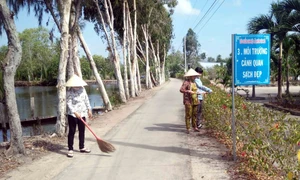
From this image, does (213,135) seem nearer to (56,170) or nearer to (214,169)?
(214,169)

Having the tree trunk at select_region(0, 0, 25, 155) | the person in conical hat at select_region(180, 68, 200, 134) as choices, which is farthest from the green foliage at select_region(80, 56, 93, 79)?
the tree trunk at select_region(0, 0, 25, 155)

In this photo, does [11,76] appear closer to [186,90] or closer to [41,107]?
[186,90]

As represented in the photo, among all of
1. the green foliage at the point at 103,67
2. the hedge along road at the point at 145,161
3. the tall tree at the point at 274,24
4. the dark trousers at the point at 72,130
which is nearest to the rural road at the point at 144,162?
the hedge along road at the point at 145,161

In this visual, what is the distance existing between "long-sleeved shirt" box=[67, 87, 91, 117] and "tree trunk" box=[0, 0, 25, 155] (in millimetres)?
1113

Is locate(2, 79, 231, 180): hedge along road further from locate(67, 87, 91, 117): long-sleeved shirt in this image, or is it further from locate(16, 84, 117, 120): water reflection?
locate(16, 84, 117, 120): water reflection

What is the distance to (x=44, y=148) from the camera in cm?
728

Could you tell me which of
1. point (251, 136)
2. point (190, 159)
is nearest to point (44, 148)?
point (190, 159)

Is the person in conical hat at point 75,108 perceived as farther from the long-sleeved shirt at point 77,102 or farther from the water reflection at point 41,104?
the water reflection at point 41,104

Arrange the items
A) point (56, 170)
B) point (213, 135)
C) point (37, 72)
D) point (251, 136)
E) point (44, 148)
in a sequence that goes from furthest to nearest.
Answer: point (37, 72) → point (213, 135) → point (44, 148) → point (56, 170) → point (251, 136)

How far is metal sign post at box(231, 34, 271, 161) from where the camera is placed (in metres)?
4.95

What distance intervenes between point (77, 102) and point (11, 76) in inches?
56.8

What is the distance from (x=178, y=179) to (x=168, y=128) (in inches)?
179

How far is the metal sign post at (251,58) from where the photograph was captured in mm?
4953

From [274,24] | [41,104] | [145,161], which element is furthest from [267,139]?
[41,104]
